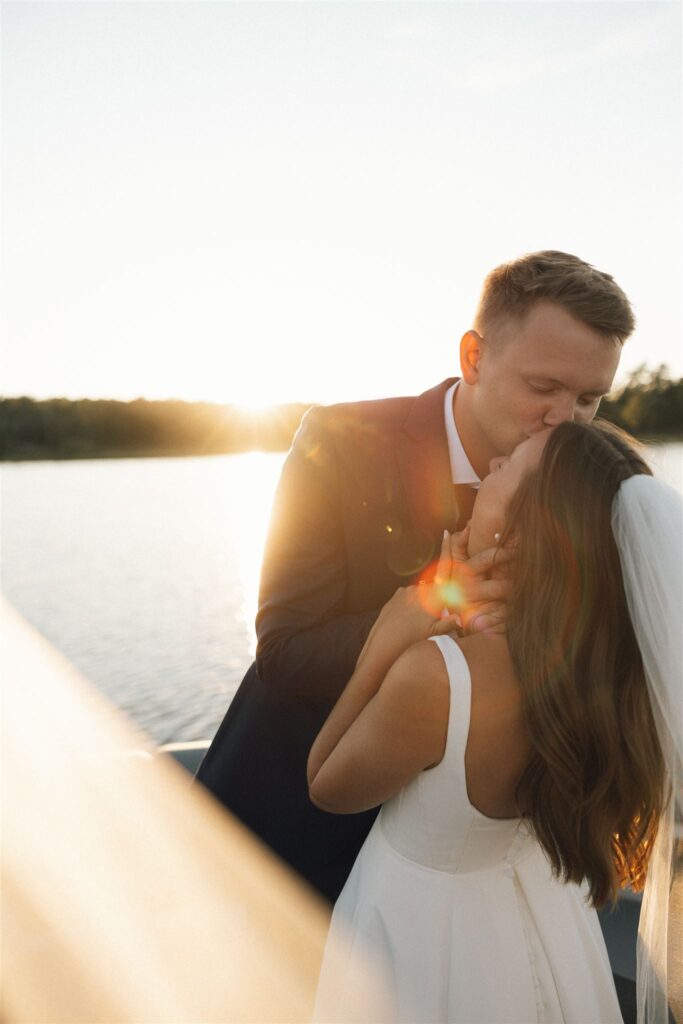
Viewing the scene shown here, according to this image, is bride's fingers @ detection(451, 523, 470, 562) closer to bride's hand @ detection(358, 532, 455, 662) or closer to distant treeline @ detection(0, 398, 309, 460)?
bride's hand @ detection(358, 532, 455, 662)

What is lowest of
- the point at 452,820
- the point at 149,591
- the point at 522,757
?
the point at 149,591

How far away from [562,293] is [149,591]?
1406 cm

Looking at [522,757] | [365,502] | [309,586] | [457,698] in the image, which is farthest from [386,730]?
[365,502]

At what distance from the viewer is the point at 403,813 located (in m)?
1.59

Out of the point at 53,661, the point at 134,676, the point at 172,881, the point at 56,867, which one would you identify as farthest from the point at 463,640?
the point at 53,661

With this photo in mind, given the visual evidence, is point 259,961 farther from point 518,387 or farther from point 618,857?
point 518,387

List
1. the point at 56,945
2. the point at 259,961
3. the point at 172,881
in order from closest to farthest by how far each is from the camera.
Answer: the point at 259,961 < the point at 56,945 < the point at 172,881

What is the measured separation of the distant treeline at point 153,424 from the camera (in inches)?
1359

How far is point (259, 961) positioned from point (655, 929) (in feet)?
3.55

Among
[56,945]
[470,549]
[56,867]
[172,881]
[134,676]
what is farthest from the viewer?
[134,676]

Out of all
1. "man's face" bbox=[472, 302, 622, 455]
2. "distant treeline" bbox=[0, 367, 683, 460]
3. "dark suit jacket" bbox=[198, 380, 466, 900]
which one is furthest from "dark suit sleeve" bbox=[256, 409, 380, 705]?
"distant treeline" bbox=[0, 367, 683, 460]

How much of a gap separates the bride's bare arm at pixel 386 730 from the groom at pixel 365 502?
0.92ft

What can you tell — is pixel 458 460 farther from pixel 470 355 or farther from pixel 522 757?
pixel 522 757

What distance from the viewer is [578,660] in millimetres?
1467
